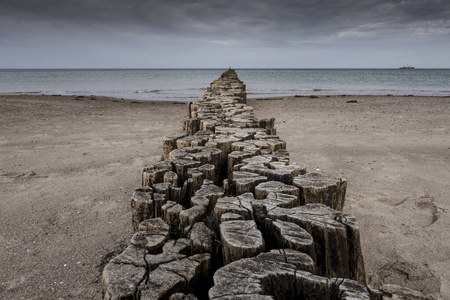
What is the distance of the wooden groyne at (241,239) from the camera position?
1213 millimetres

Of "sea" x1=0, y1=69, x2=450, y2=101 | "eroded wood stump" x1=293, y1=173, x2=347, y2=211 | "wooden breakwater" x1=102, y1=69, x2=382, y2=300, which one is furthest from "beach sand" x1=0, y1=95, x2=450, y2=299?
"sea" x1=0, y1=69, x2=450, y2=101

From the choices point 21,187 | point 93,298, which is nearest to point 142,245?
point 93,298

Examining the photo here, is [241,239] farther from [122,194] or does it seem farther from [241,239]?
[122,194]

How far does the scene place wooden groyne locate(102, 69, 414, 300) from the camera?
3.98ft

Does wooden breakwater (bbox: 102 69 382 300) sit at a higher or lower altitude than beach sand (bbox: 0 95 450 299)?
higher

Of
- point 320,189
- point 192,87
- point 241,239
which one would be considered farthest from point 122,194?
point 192,87

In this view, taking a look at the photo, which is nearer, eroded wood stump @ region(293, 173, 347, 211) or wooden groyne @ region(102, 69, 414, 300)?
wooden groyne @ region(102, 69, 414, 300)

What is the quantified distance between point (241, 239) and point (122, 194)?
370cm

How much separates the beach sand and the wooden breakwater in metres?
1.30

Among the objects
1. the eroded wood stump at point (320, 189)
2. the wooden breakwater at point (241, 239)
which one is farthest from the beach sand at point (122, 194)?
the wooden breakwater at point (241, 239)

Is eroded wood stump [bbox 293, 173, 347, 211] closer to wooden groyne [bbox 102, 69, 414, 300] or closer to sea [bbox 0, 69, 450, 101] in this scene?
wooden groyne [bbox 102, 69, 414, 300]

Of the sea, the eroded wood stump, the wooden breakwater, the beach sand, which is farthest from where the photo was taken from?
the sea

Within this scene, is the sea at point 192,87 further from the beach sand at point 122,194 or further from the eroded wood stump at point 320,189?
the eroded wood stump at point 320,189

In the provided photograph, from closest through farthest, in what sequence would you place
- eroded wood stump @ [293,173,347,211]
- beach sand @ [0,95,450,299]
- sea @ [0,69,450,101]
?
eroded wood stump @ [293,173,347,211], beach sand @ [0,95,450,299], sea @ [0,69,450,101]
